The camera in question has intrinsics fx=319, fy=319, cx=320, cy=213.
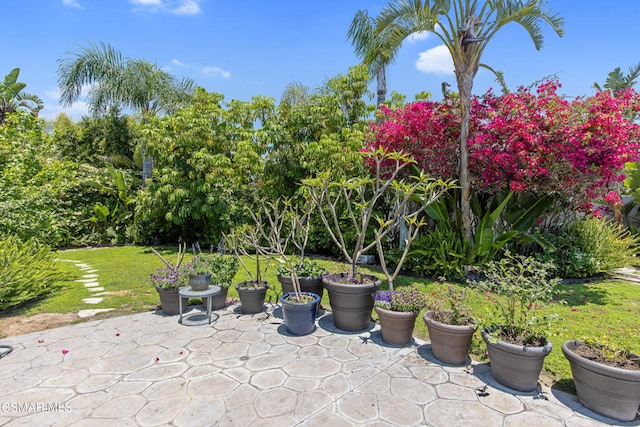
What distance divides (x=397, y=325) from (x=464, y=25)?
6438 millimetres

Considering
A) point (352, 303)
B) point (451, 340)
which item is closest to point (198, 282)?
point (352, 303)

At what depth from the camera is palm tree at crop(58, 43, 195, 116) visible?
14102mm

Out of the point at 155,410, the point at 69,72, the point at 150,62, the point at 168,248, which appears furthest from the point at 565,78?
the point at 69,72

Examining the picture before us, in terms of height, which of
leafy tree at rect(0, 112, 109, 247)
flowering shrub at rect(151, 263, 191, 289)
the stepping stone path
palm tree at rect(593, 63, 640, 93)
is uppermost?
palm tree at rect(593, 63, 640, 93)

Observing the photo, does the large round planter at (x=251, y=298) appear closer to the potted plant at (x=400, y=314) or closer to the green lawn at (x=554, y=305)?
the green lawn at (x=554, y=305)

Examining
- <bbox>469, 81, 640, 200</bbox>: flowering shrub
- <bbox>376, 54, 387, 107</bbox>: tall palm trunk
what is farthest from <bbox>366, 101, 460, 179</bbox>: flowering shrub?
<bbox>376, 54, 387, 107</bbox>: tall palm trunk

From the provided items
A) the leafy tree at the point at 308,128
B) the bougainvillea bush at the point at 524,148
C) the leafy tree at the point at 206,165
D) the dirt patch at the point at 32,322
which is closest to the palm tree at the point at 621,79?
the bougainvillea bush at the point at 524,148

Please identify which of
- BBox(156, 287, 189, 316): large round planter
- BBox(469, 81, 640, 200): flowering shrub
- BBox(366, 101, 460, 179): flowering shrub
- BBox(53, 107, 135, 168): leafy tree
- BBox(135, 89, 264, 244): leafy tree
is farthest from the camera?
BBox(53, 107, 135, 168): leafy tree

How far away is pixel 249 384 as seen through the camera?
3203 millimetres

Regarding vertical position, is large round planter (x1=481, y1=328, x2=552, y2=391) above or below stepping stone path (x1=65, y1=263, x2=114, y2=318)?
above

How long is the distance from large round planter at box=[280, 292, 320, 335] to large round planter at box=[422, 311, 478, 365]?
5.07ft

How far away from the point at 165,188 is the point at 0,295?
20.6 feet

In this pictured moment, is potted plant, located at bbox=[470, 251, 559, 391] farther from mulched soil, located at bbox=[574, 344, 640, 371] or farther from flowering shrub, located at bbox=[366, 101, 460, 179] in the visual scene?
flowering shrub, located at bbox=[366, 101, 460, 179]

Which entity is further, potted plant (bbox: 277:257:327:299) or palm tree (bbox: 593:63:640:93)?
palm tree (bbox: 593:63:640:93)
